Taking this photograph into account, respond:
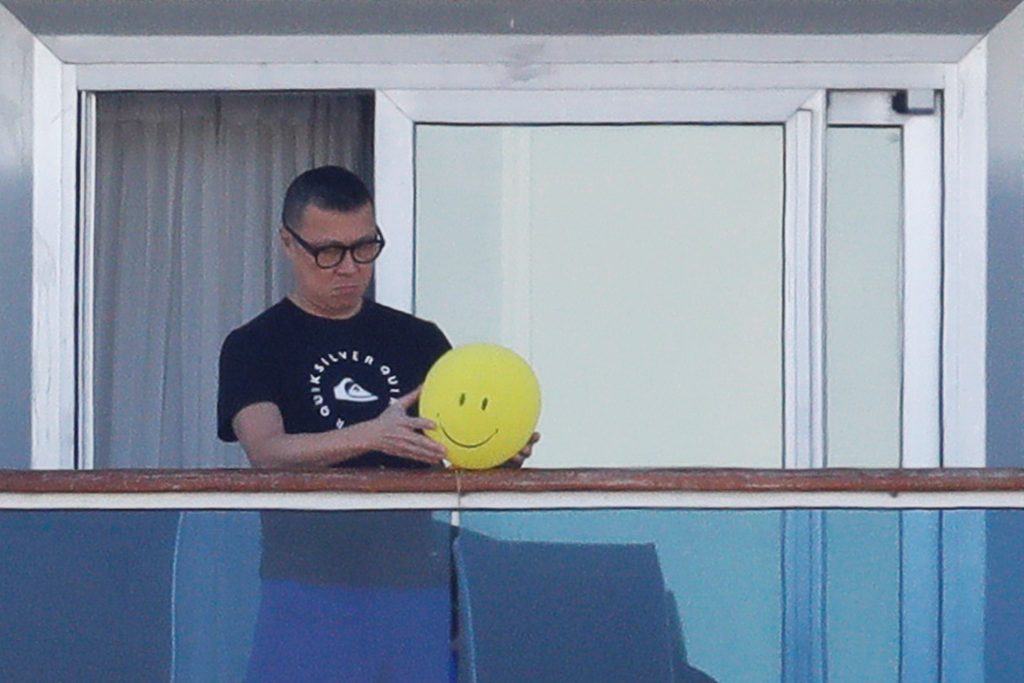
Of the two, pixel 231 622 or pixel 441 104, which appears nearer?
pixel 231 622

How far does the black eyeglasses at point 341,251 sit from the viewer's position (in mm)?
5102

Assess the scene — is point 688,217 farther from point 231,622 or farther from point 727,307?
point 231,622

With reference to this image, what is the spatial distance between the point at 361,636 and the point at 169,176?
2070 mm

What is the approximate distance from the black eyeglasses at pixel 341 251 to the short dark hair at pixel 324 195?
9 cm

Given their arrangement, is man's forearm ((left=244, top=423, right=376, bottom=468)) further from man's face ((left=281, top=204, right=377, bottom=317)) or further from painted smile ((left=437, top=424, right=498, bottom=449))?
man's face ((left=281, top=204, right=377, bottom=317))

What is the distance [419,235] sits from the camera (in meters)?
6.02

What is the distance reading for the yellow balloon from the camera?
4520mm

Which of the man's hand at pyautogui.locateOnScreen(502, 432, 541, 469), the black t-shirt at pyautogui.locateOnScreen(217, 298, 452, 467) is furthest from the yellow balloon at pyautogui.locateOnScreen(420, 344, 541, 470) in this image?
the black t-shirt at pyautogui.locateOnScreen(217, 298, 452, 467)

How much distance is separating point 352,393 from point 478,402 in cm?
69

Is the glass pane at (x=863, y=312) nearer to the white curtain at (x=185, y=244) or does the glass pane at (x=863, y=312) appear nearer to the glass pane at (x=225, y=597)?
the white curtain at (x=185, y=244)

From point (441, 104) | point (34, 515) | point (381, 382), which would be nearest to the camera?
point (34, 515)

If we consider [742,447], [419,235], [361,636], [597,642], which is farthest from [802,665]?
[419,235]

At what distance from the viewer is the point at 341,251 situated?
16.7 feet

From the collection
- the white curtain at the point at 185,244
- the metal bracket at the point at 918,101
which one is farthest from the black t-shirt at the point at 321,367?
the metal bracket at the point at 918,101
